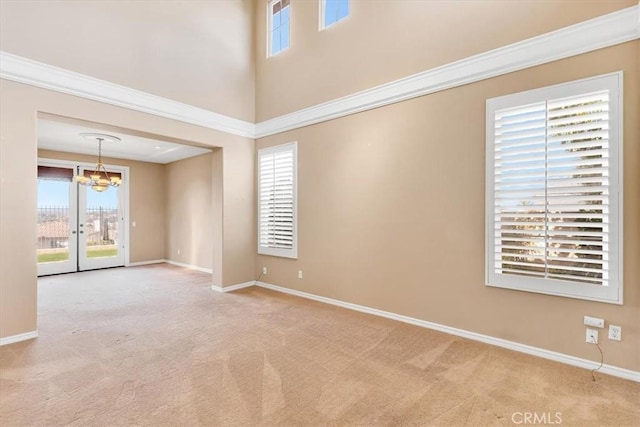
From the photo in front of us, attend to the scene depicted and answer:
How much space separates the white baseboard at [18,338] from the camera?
3144mm

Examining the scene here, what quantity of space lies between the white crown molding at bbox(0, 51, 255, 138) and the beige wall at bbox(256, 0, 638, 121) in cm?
112

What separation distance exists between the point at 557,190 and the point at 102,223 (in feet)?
30.4

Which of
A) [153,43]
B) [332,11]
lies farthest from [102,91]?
[332,11]

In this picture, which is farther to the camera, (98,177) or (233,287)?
(98,177)

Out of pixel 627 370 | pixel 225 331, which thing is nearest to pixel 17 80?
pixel 225 331

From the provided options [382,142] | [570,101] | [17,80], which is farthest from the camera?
[382,142]

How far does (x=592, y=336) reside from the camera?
2.66 meters

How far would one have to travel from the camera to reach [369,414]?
2088mm

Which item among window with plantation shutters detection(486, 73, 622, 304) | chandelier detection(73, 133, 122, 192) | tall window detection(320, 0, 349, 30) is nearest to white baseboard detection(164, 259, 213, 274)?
chandelier detection(73, 133, 122, 192)

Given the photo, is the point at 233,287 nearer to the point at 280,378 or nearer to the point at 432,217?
the point at 280,378

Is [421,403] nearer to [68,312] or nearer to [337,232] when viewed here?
[337,232]

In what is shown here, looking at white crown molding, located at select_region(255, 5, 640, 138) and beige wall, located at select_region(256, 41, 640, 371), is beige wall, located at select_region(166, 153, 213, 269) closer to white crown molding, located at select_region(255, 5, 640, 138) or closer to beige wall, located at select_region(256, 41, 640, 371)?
beige wall, located at select_region(256, 41, 640, 371)

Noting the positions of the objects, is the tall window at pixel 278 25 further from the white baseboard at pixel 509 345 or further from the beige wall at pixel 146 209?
the beige wall at pixel 146 209

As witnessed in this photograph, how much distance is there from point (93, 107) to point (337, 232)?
3.62 m
